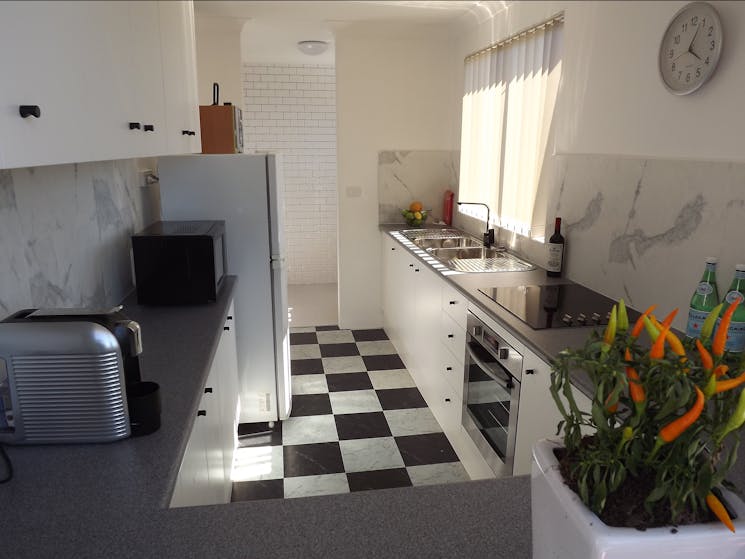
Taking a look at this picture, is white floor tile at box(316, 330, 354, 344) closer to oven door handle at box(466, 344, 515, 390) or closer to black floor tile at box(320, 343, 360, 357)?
black floor tile at box(320, 343, 360, 357)

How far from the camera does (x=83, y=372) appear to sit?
3.95 ft

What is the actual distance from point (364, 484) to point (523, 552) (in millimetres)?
1821

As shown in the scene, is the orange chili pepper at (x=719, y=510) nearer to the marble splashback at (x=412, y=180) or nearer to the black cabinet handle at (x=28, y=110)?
the black cabinet handle at (x=28, y=110)

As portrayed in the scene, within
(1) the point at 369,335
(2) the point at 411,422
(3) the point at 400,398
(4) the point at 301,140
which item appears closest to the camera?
(2) the point at 411,422

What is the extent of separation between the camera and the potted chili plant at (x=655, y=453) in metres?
0.59

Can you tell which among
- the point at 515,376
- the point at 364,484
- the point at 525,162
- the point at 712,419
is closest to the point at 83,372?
the point at 712,419

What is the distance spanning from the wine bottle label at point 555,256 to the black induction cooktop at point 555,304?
15 cm

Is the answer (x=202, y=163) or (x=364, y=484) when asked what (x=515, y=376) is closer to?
(x=364, y=484)

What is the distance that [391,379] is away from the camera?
12.6 ft

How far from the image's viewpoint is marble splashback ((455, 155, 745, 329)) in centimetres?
A: 181

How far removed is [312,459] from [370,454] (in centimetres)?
31

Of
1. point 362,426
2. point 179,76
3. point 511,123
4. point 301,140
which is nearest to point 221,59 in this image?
point 301,140

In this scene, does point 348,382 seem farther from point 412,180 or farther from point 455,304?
point 412,180

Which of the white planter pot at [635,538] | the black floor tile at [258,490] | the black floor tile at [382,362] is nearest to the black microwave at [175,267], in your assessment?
the black floor tile at [258,490]
